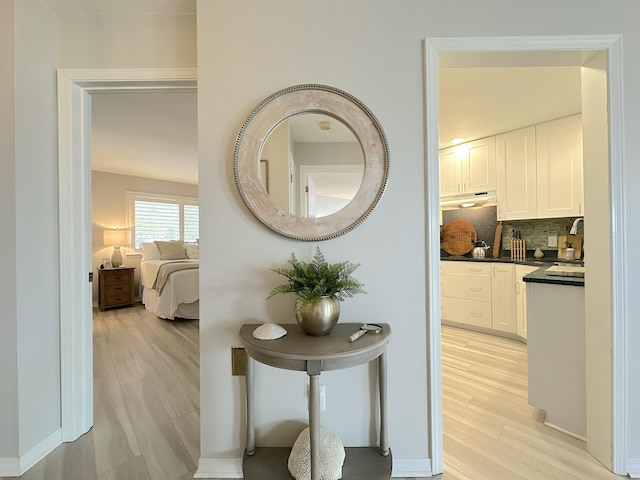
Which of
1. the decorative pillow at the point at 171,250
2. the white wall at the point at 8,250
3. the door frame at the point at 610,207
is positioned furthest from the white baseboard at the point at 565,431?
the decorative pillow at the point at 171,250

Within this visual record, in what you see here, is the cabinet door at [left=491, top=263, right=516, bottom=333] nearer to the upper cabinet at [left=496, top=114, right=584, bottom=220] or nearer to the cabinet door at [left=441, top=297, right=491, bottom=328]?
the cabinet door at [left=441, top=297, right=491, bottom=328]

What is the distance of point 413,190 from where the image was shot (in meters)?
1.36

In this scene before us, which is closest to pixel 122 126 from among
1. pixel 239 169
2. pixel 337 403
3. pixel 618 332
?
pixel 239 169

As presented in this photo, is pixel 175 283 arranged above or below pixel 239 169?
below

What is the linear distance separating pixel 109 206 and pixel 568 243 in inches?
277

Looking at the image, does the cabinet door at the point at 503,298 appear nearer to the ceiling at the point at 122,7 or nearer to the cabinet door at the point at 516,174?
the cabinet door at the point at 516,174

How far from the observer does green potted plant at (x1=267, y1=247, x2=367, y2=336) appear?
114cm

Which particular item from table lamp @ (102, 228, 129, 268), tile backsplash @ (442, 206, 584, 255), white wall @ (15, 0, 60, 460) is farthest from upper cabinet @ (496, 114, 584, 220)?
table lamp @ (102, 228, 129, 268)

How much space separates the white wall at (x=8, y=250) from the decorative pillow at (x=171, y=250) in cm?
397

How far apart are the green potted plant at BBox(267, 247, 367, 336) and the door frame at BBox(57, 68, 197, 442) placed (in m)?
1.27

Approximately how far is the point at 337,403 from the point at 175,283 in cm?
341

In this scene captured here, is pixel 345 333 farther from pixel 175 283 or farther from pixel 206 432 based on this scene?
pixel 175 283

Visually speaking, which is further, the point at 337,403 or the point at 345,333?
the point at 337,403

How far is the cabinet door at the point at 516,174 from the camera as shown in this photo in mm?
3066
